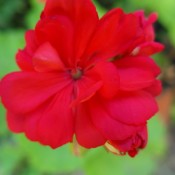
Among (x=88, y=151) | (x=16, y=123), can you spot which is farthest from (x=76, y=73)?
(x=88, y=151)

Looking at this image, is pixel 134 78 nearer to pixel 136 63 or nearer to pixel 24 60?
pixel 136 63

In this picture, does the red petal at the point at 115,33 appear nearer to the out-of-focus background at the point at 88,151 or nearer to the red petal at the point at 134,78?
the red petal at the point at 134,78

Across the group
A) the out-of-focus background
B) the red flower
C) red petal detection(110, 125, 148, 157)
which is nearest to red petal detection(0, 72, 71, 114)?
the red flower

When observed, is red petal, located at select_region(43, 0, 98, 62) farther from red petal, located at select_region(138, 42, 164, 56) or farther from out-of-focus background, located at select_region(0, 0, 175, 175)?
out-of-focus background, located at select_region(0, 0, 175, 175)

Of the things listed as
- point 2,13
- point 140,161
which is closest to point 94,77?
point 140,161

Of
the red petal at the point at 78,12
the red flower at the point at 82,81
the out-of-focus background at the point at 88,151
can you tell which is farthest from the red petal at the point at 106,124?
the out-of-focus background at the point at 88,151
